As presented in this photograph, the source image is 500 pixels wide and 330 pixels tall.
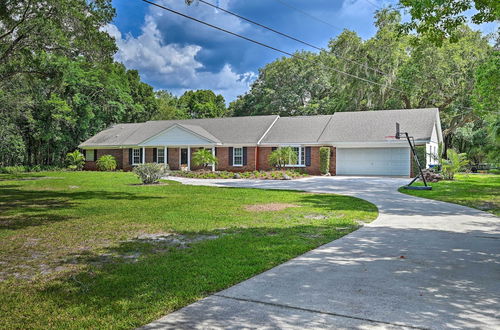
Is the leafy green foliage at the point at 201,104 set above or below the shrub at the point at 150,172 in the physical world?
above

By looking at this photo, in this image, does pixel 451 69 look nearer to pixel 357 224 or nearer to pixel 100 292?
pixel 357 224

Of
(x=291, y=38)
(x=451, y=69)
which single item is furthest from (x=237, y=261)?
(x=451, y=69)

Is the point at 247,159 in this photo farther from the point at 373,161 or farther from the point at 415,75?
the point at 415,75

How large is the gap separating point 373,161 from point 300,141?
224 inches

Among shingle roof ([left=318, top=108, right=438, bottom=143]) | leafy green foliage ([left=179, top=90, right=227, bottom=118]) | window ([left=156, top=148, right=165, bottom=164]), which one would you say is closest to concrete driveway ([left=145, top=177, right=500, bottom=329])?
shingle roof ([left=318, top=108, right=438, bottom=143])

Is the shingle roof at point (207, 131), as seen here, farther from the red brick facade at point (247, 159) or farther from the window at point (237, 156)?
the red brick facade at point (247, 159)

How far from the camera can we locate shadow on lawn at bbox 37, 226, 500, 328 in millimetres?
3793

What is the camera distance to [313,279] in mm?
4797

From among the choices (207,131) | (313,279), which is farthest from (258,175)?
(313,279)

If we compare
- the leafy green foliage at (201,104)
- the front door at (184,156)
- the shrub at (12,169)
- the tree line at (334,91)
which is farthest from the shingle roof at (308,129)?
the leafy green foliage at (201,104)

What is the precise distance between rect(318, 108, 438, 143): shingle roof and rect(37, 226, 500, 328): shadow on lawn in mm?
22082

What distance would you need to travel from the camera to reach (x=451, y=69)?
33.6 m

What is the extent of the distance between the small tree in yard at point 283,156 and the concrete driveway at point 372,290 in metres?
21.3

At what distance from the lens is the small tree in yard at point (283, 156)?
28734 millimetres
